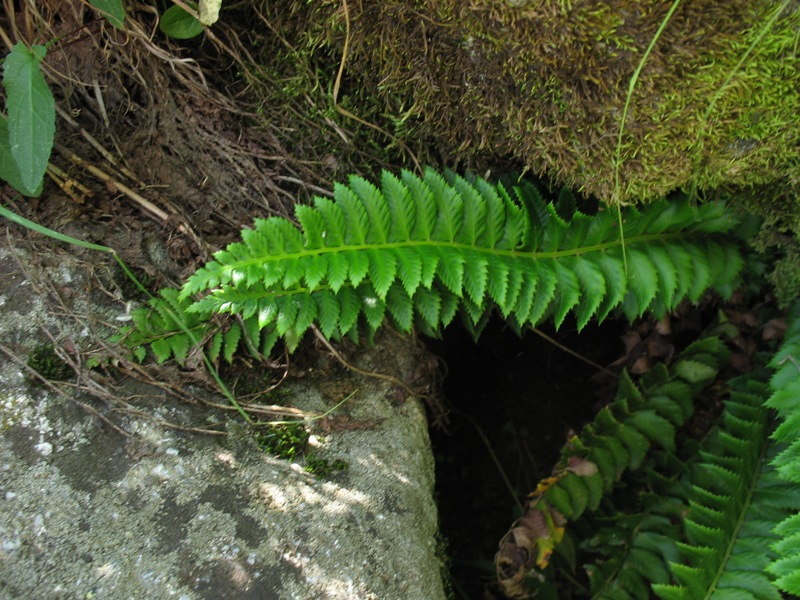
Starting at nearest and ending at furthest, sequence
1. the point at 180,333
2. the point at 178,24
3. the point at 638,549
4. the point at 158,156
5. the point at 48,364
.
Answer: the point at 48,364 < the point at 180,333 < the point at 178,24 < the point at 158,156 < the point at 638,549

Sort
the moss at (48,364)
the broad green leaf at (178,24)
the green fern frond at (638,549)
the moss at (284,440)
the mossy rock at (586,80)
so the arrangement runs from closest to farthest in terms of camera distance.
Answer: the mossy rock at (586,80), the moss at (48,364), the moss at (284,440), the broad green leaf at (178,24), the green fern frond at (638,549)

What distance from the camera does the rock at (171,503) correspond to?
167 cm

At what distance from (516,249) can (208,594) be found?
132 centimetres

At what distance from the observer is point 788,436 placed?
2.07 metres

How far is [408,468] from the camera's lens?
212cm

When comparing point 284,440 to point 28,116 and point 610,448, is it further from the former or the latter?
point 610,448

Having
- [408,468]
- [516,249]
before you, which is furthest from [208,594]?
[516,249]

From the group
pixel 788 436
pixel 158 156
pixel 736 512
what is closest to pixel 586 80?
pixel 788 436

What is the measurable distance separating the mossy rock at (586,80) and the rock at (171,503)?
103 centimetres

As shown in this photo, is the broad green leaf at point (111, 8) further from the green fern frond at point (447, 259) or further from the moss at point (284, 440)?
the moss at point (284, 440)

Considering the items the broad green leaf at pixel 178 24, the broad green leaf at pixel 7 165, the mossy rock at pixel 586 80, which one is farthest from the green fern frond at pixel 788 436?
the broad green leaf at pixel 7 165

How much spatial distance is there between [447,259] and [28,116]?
1204 mm

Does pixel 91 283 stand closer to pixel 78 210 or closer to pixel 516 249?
pixel 78 210

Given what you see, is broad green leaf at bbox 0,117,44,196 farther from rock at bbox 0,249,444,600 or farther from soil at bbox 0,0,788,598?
rock at bbox 0,249,444,600
